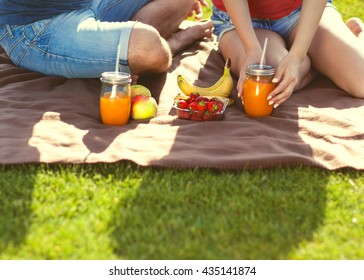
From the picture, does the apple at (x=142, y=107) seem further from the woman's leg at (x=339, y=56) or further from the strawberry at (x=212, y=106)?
the woman's leg at (x=339, y=56)

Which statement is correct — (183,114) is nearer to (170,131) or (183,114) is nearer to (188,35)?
(170,131)

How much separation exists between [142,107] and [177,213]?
0.95m

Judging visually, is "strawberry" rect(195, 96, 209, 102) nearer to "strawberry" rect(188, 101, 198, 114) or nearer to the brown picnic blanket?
"strawberry" rect(188, 101, 198, 114)

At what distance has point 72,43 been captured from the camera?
3314mm

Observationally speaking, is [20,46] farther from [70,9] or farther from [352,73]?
[352,73]

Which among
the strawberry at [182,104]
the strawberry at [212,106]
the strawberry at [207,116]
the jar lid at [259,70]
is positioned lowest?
the strawberry at [207,116]

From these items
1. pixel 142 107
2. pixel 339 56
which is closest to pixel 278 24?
pixel 339 56

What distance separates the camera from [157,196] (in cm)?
236

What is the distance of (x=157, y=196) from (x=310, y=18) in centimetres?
138

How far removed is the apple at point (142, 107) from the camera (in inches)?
122

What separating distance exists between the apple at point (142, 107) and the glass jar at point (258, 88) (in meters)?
0.46

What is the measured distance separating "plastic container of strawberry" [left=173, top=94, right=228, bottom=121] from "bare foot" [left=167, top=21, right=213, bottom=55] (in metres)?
0.97

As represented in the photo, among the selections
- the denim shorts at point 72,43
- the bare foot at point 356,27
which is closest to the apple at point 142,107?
the denim shorts at point 72,43

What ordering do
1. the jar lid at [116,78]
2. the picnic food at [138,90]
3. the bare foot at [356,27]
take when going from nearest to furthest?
the jar lid at [116,78]
the picnic food at [138,90]
the bare foot at [356,27]
